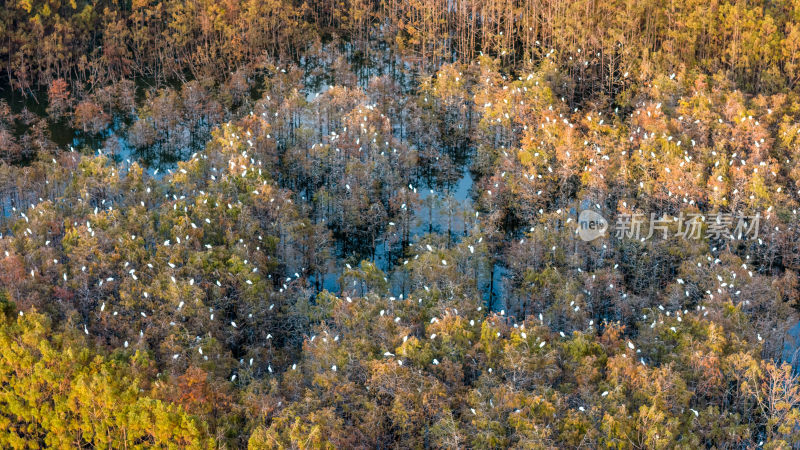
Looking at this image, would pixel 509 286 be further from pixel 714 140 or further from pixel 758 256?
A: pixel 714 140

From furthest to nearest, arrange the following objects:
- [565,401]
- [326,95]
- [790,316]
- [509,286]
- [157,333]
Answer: [326,95], [509,286], [790,316], [157,333], [565,401]

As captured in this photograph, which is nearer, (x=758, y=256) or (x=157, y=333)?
(x=157, y=333)

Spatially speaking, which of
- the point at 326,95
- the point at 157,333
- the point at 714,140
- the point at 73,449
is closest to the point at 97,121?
the point at 326,95

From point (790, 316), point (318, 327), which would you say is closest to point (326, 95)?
point (318, 327)

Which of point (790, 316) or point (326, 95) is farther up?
point (326, 95)

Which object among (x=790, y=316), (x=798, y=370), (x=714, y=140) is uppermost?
(x=714, y=140)

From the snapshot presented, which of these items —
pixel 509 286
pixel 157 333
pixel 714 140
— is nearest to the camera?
pixel 157 333
